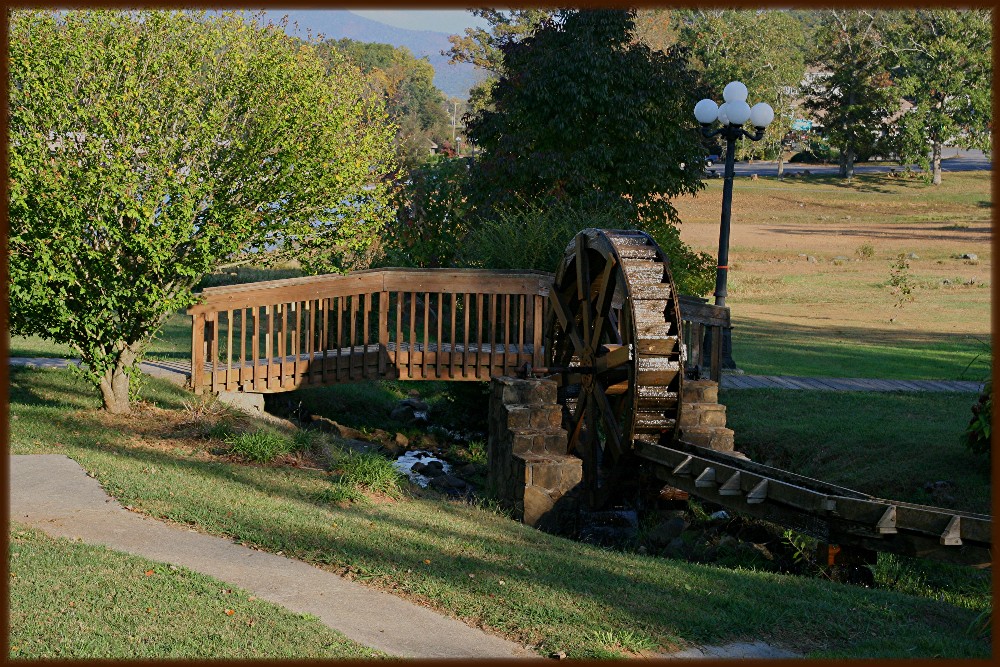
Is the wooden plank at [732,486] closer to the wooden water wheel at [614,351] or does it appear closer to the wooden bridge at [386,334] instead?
the wooden water wheel at [614,351]

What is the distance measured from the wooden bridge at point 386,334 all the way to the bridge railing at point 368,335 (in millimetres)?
12

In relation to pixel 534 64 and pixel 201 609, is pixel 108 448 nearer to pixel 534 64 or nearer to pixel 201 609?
pixel 201 609

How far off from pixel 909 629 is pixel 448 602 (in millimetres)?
2638

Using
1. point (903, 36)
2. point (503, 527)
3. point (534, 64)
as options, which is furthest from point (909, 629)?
point (903, 36)

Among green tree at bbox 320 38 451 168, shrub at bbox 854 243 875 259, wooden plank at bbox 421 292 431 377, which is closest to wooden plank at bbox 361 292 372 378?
wooden plank at bbox 421 292 431 377

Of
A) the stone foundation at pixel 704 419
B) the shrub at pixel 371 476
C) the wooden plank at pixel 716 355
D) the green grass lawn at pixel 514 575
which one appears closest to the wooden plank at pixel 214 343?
the green grass lawn at pixel 514 575

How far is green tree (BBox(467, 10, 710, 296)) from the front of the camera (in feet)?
68.7

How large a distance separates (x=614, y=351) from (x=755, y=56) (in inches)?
2271

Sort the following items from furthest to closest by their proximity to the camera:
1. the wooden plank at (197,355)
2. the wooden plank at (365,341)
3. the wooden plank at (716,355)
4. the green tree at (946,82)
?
the green tree at (946,82), the wooden plank at (716,355), the wooden plank at (365,341), the wooden plank at (197,355)

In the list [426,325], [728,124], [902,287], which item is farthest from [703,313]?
[902,287]

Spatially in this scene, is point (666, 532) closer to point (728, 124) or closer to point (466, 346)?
point (466, 346)

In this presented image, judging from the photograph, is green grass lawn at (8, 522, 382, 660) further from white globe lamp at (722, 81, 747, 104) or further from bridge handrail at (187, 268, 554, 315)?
white globe lamp at (722, 81, 747, 104)

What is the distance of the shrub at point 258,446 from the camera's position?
1001cm

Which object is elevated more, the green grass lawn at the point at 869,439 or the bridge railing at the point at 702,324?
the bridge railing at the point at 702,324
